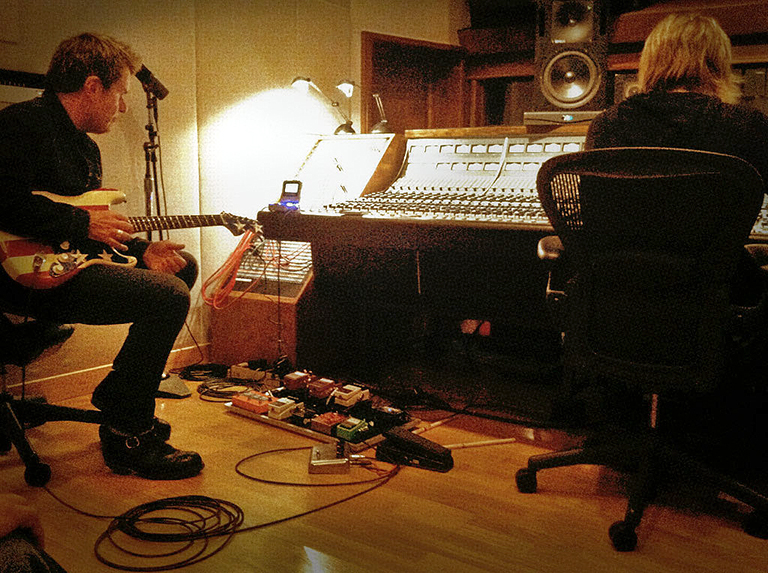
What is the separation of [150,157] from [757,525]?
2636 mm

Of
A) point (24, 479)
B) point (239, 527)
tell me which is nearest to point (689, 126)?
point (239, 527)

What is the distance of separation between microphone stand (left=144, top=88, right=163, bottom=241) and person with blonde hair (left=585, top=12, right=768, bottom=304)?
190 centimetres

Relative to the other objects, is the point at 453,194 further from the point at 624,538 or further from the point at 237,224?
the point at 624,538

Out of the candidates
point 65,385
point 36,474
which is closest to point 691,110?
point 36,474

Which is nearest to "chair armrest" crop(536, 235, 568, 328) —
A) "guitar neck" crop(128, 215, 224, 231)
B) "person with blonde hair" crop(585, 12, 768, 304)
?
"person with blonde hair" crop(585, 12, 768, 304)

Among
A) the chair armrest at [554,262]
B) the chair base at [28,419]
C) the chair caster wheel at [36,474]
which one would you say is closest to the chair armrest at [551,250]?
the chair armrest at [554,262]

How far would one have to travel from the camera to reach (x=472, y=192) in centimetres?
272

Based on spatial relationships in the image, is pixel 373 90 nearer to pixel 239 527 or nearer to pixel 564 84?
pixel 564 84

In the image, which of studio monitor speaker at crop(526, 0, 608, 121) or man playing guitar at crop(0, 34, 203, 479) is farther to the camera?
studio monitor speaker at crop(526, 0, 608, 121)

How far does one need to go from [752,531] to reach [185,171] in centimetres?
271

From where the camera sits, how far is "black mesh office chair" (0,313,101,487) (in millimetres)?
1972

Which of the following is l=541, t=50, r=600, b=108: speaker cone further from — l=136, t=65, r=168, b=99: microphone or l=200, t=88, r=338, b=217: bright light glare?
l=136, t=65, r=168, b=99: microphone

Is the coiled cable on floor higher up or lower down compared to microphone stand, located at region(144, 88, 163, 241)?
lower down

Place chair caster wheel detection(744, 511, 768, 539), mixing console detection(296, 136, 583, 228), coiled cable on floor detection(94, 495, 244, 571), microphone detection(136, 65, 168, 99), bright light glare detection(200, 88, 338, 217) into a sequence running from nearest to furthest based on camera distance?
coiled cable on floor detection(94, 495, 244, 571), chair caster wheel detection(744, 511, 768, 539), mixing console detection(296, 136, 583, 228), microphone detection(136, 65, 168, 99), bright light glare detection(200, 88, 338, 217)
